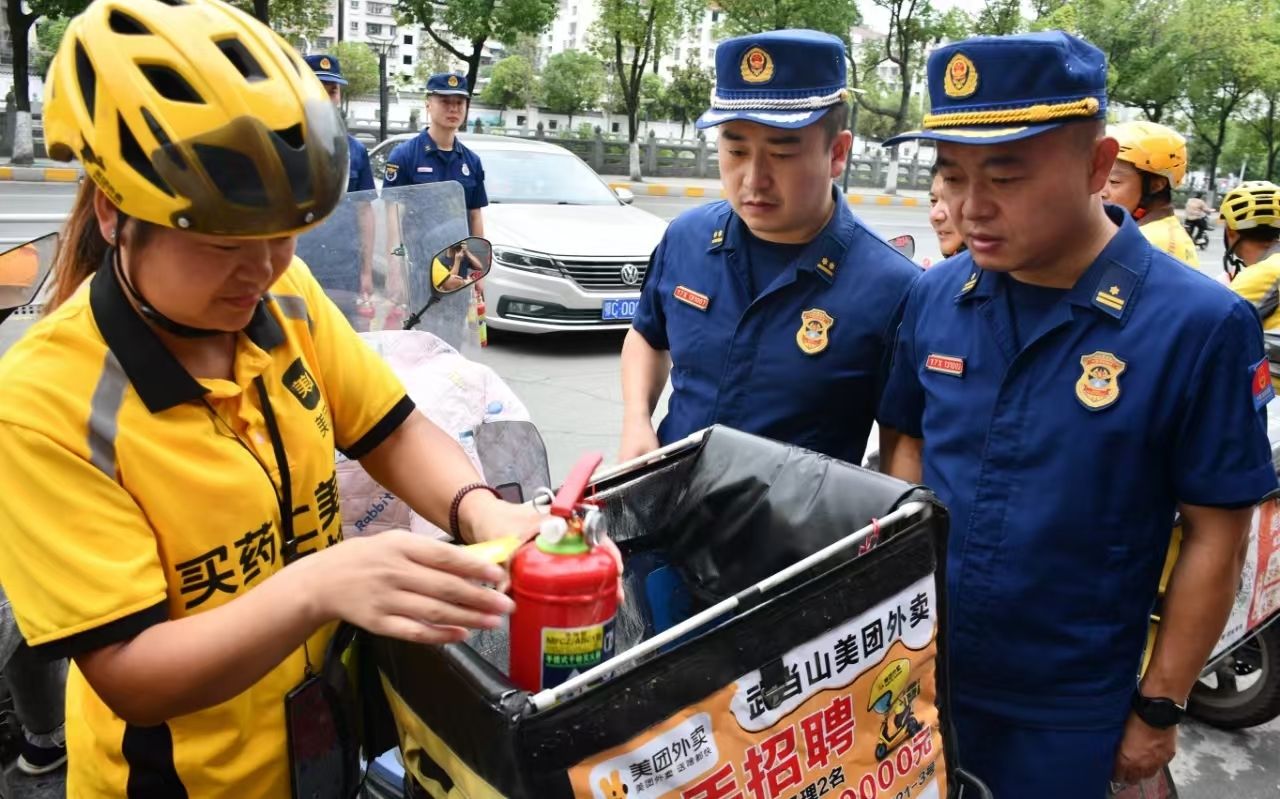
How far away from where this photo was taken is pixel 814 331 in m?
2.28

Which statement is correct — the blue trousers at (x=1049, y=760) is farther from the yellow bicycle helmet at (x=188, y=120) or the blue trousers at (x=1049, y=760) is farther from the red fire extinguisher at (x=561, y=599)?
the yellow bicycle helmet at (x=188, y=120)

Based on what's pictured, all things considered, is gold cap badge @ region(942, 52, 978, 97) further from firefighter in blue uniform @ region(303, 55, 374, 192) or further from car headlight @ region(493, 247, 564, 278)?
car headlight @ region(493, 247, 564, 278)

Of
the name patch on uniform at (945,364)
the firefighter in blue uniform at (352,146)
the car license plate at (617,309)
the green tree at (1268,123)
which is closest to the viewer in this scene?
the name patch on uniform at (945,364)

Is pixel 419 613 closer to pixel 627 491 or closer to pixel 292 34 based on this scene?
pixel 627 491

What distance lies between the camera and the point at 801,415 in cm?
230

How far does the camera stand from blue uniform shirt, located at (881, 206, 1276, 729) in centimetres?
162

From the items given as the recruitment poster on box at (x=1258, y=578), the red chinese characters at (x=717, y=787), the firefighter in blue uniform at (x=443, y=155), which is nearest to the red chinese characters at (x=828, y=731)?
the red chinese characters at (x=717, y=787)

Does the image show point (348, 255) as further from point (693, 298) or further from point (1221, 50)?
point (1221, 50)

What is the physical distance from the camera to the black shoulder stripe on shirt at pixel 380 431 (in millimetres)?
1550

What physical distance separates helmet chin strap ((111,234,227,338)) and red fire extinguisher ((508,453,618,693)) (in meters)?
0.51

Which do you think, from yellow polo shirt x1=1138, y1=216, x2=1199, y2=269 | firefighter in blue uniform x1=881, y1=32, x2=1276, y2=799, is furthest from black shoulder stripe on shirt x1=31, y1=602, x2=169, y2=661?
yellow polo shirt x1=1138, y1=216, x2=1199, y2=269

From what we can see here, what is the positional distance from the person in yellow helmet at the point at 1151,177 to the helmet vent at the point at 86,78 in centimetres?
371

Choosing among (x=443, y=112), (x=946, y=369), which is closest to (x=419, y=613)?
(x=946, y=369)

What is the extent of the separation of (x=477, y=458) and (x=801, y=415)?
2.51 feet
